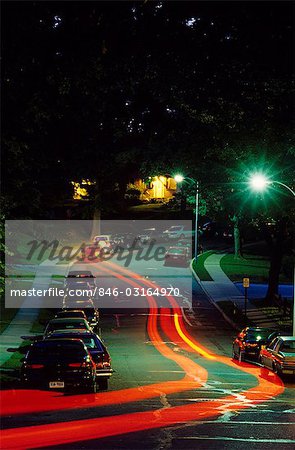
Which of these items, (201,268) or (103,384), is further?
(201,268)

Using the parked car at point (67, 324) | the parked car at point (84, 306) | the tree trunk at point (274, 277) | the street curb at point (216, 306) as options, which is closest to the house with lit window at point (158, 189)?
the street curb at point (216, 306)

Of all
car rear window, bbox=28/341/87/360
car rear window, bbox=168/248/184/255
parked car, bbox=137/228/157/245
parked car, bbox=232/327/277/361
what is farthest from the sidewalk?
car rear window, bbox=28/341/87/360

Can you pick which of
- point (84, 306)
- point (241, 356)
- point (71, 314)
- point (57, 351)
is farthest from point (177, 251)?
point (57, 351)

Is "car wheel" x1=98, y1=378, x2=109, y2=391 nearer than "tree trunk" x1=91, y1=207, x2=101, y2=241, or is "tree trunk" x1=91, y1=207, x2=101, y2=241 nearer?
"car wheel" x1=98, y1=378, x2=109, y2=391

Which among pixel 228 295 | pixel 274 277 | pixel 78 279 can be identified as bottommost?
pixel 228 295

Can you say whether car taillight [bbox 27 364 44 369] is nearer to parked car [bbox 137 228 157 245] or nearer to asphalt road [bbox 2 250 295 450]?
asphalt road [bbox 2 250 295 450]

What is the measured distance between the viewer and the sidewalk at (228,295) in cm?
4494

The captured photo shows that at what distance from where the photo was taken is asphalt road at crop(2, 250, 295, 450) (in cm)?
1291

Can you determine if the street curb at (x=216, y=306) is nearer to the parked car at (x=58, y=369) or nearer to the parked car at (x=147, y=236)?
the parked car at (x=147, y=236)

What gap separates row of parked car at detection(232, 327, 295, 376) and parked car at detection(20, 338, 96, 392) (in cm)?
803

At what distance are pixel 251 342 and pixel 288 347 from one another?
198 inches

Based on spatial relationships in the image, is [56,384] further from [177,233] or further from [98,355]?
[177,233]

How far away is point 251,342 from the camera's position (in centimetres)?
3105

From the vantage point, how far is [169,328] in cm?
4106
